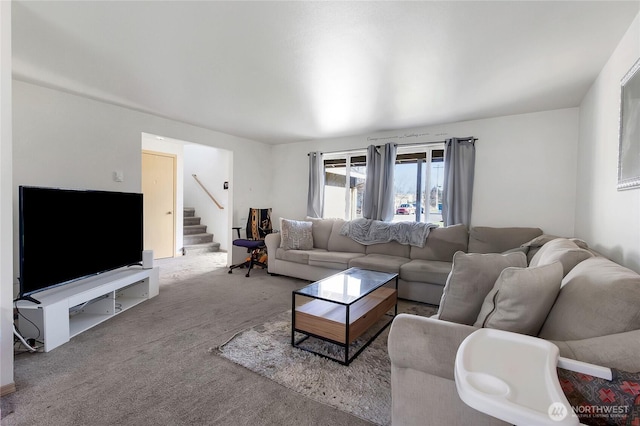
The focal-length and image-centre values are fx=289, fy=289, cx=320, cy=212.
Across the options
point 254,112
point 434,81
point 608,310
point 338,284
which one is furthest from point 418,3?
point 254,112

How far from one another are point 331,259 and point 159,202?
3.76 meters

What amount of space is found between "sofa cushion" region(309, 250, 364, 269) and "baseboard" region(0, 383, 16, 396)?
3.02 m

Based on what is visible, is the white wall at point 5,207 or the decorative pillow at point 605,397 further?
the white wall at point 5,207

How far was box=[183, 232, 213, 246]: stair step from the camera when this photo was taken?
644cm

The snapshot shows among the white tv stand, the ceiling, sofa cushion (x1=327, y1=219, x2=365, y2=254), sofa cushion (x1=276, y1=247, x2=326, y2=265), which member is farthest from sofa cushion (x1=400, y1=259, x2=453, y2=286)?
the white tv stand

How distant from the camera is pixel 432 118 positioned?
3.86m

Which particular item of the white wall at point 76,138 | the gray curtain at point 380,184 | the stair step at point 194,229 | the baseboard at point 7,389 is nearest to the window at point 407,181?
the gray curtain at point 380,184

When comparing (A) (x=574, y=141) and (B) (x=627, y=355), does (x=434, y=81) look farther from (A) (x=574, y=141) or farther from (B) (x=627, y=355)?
(B) (x=627, y=355)

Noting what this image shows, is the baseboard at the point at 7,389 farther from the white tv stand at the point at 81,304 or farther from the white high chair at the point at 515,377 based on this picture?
the white high chair at the point at 515,377

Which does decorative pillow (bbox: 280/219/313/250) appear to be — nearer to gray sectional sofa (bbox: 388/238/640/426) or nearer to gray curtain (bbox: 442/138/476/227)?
gray curtain (bbox: 442/138/476/227)

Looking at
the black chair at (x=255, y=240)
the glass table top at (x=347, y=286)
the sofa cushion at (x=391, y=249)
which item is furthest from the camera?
the black chair at (x=255, y=240)

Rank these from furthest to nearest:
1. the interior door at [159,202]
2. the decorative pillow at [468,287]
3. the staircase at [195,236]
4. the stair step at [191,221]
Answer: the stair step at [191,221] → the staircase at [195,236] → the interior door at [159,202] → the decorative pillow at [468,287]

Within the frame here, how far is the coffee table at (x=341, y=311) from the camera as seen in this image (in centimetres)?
224

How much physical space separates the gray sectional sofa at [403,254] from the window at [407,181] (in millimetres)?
539
